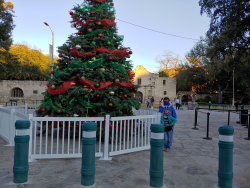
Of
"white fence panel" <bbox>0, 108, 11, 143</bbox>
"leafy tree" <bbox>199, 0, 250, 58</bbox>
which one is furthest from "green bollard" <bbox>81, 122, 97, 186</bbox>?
A: "leafy tree" <bbox>199, 0, 250, 58</bbox>

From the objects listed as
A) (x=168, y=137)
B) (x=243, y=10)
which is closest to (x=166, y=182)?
(x=168, y=137)

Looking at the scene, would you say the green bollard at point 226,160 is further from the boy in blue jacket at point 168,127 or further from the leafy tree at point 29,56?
the leafy tree at point 29,56

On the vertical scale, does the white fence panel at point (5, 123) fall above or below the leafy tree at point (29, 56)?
below

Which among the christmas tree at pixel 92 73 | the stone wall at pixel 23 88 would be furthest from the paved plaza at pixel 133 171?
the stone wall at pixel 23 88

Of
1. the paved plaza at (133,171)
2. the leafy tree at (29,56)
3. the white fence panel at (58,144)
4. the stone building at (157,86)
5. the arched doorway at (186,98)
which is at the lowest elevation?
the paved plaza at (133,171)

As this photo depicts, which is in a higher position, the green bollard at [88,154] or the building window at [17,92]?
the building window at [17,92]

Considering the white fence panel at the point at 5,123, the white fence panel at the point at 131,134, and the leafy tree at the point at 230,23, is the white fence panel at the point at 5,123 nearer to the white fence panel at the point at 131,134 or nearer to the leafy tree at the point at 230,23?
the white fence panel at the point at 131,134

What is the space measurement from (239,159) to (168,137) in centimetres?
179

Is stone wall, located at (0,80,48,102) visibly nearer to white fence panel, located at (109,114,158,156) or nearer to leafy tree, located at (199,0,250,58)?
leafy tree, located at (199,0,250,58)

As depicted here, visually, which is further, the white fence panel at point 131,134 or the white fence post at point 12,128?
the white fence post at point 12,128

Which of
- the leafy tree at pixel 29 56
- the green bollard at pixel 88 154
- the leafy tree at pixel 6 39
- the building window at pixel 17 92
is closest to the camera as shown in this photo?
the green bollard at pixel 88 154

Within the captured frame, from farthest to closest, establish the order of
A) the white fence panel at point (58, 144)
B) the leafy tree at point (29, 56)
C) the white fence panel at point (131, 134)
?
1. the leafy tree at point (29, 56)
2. the white fence panel at point (131, 134)
3. the white fence panel at point (58, 144)

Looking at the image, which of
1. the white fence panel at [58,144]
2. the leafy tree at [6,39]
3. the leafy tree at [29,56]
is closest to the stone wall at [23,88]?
the leafy tree at [29,56]

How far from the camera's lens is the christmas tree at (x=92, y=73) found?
19.9 feet
